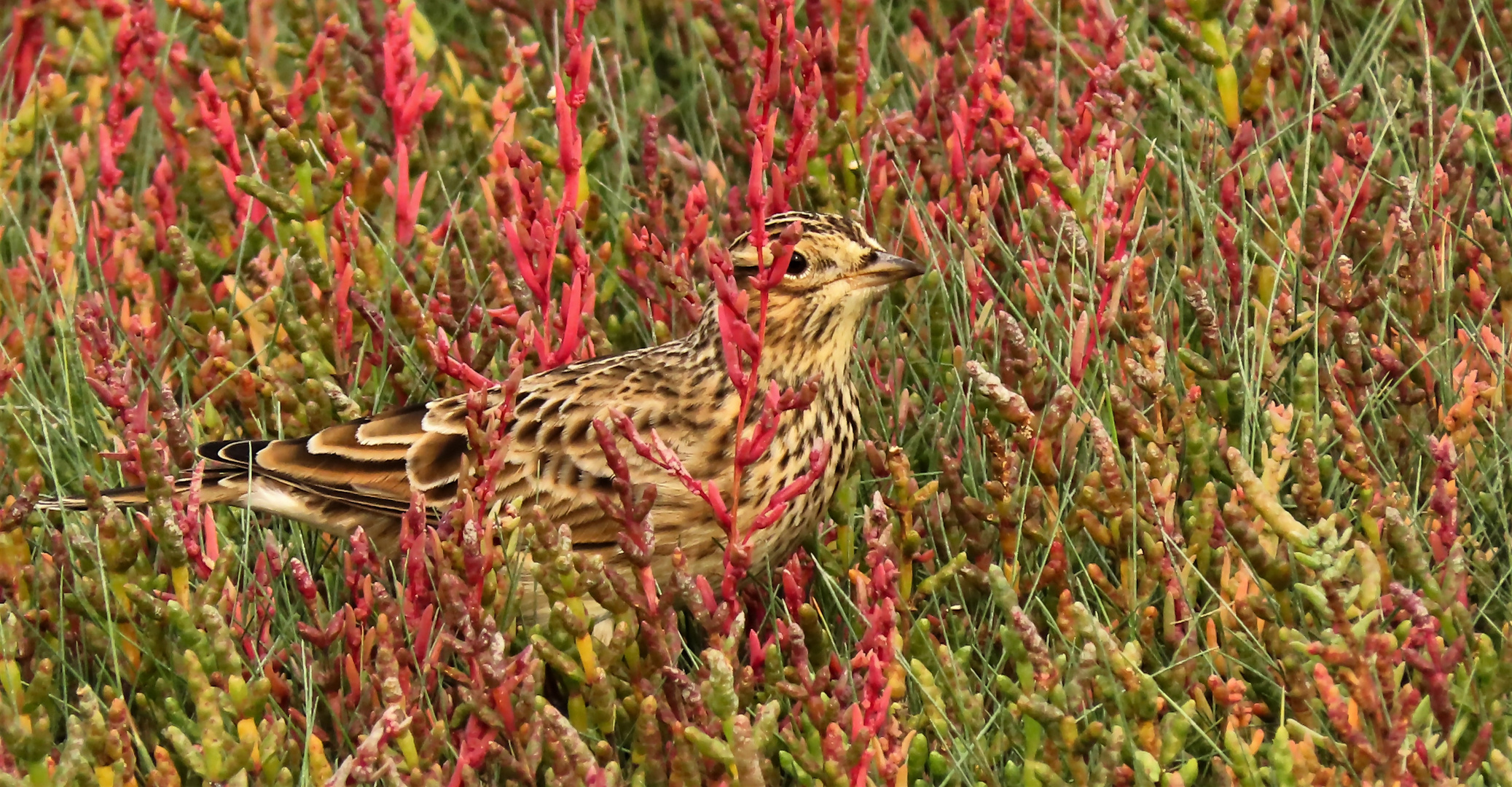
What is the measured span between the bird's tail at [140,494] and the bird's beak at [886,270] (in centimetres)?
157

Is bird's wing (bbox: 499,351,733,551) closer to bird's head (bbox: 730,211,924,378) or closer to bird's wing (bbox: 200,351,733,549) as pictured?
bird's wing (bbox: 200,351,733,549)

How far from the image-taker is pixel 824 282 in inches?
181

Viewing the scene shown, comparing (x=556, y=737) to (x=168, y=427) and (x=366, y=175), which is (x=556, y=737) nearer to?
(x=168, y=427)

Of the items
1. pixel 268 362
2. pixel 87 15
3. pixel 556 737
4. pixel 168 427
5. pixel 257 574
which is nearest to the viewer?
pixel 556 737

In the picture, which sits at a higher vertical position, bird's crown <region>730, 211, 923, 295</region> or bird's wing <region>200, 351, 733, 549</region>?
bird's crown <region>730, 211, 923, 295</region>

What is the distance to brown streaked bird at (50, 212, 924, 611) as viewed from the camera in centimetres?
454

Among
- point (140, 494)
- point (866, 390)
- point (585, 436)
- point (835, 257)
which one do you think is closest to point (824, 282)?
point (835, 257)

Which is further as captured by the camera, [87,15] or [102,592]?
[87,15]

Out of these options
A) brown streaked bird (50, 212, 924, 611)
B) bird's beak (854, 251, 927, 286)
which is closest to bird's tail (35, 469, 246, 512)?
brown streaked bird (50, 212, 924, 611)

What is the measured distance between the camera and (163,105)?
5.85 meters

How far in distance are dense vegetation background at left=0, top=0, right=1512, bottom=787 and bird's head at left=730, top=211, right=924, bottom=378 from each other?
187 millimetres

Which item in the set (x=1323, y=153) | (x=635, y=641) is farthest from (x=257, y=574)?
(x=1323, y=153)

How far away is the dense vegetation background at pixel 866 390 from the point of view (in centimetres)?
339

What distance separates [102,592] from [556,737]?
121 centimetres
